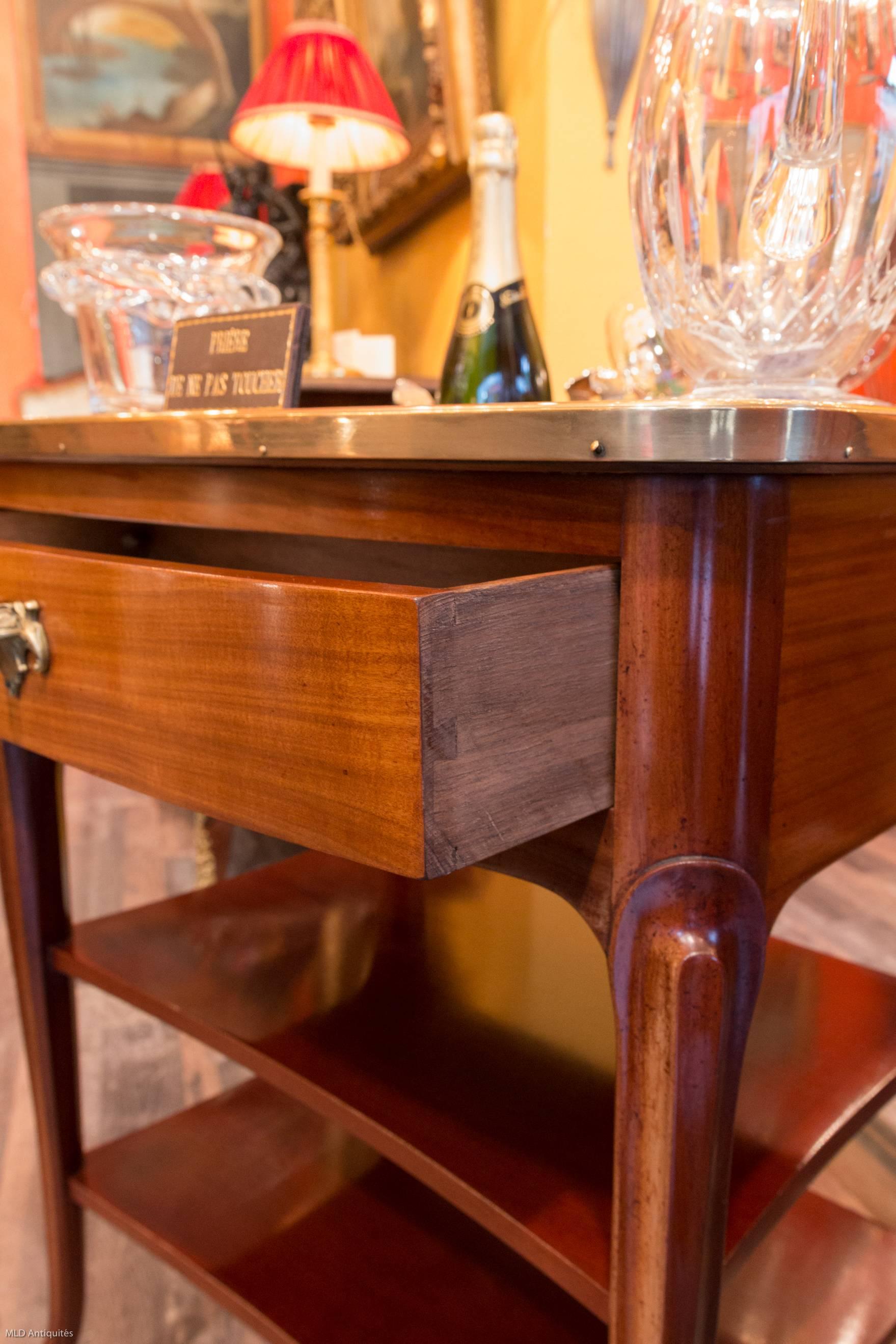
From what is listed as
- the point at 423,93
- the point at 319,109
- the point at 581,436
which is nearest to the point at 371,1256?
the point at 581,436

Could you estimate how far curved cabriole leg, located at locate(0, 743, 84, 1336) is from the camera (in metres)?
0.66

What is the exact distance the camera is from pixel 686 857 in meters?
0.34

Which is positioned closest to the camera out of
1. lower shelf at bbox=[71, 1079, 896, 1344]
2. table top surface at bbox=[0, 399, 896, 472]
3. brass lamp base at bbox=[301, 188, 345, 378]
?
table top surface at bbox=[0, 399, 896, 472]

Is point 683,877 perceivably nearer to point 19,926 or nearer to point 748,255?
point 748,255

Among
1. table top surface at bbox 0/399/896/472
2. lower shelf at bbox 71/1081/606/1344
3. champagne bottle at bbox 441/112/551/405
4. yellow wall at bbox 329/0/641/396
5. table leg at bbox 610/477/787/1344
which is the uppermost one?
yellow wall at bbox 329/0/641/396

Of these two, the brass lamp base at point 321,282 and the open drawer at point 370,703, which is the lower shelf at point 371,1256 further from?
the brass lamp base at point 321,282

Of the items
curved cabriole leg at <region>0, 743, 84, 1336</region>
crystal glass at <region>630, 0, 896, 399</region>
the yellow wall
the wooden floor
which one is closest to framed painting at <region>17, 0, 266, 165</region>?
the yellow wall

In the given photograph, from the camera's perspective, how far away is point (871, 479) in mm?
367

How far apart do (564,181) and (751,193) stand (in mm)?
855

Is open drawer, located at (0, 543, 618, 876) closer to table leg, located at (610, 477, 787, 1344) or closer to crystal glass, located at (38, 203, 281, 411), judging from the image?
table leg, located at (610, 477, 787, 1344)

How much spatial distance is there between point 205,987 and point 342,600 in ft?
1.47

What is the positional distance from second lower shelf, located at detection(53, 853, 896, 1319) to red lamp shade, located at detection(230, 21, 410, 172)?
97 cm

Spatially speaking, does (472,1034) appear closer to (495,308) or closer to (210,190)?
(495,308)

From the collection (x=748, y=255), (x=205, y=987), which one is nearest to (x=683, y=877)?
(x=748, y=255)
